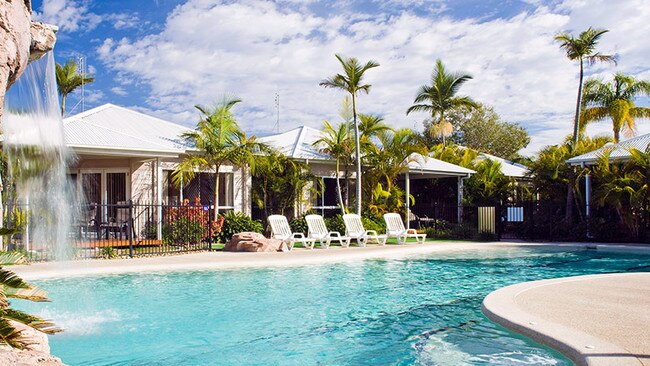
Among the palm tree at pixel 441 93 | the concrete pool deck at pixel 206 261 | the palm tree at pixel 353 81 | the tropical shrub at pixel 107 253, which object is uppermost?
the palm tree at pixel 441 93

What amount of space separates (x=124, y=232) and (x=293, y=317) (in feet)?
36.9

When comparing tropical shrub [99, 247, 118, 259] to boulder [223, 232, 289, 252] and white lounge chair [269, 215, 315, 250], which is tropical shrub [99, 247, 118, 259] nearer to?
boulder [223, 232, 289, 252]

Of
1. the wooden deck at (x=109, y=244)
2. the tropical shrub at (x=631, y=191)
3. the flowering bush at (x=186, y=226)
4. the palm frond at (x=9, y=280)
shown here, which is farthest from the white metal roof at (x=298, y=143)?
the palm frond at (x=9, y=280)

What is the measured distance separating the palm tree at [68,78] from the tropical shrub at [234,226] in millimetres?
18500

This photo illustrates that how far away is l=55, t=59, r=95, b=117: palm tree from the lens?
110 ft

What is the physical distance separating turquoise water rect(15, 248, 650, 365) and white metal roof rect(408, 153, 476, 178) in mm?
9045

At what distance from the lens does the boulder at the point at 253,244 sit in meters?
16.5

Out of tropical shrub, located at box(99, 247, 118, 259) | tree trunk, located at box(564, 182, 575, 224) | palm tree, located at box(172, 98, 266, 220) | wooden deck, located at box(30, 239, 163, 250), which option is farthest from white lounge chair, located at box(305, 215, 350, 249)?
tree trunk, located at box(564, 182, 575, 224)

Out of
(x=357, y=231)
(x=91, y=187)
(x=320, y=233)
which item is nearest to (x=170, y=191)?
(x=91, y=187)

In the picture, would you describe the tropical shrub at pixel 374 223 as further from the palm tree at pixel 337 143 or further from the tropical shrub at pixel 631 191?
the tropical shrub at pixel 631 191

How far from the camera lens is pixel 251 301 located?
1002 centimetres

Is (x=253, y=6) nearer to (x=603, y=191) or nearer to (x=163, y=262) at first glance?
(x=163, y=262)

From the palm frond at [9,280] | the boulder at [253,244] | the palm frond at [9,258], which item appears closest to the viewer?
the palm frond at [9,280]

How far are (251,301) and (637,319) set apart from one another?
5870 millimetres
